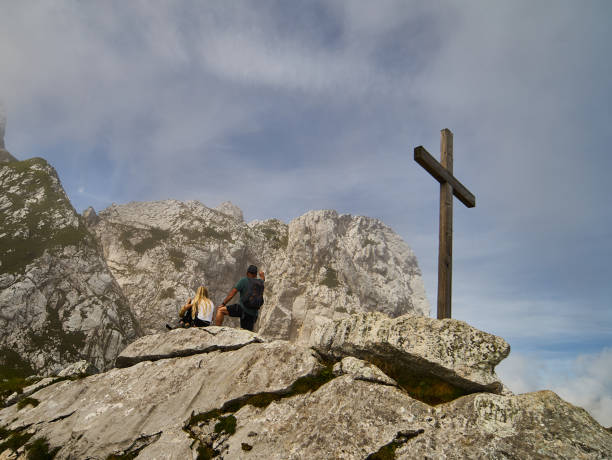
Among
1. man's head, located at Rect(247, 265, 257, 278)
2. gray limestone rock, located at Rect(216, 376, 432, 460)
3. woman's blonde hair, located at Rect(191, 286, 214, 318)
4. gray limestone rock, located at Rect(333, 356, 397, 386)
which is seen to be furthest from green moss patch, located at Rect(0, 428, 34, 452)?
gray limestone rock, located at Rect(333, 356, 397, 386)

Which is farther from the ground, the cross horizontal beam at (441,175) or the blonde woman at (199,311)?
the cross horizontal beam at (441,175)

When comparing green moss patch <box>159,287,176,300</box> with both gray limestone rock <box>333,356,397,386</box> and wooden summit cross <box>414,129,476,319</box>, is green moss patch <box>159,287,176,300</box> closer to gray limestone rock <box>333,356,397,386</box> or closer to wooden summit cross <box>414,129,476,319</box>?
wooden summit cross <box>414,129,476,319</box>

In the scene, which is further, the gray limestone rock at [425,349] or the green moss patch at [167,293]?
the green moss patch at [167,293]

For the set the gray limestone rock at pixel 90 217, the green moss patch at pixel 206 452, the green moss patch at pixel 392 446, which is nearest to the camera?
the green moss patch at pixel 392 446

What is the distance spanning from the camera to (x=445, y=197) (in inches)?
442

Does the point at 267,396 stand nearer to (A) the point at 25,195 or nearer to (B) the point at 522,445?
(B) the point at 522,445

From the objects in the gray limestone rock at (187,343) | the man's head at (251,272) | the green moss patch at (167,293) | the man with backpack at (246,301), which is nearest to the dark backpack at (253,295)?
the man with backpack at (246,301)

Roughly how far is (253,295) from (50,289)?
13773cm

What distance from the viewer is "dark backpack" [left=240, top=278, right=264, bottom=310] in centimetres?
1334

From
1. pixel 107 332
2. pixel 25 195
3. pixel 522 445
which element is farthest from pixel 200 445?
pixel 25 195

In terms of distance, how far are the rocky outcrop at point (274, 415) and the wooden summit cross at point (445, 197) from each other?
2.93 metres

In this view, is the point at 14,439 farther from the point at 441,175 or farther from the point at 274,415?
the point at 441,175

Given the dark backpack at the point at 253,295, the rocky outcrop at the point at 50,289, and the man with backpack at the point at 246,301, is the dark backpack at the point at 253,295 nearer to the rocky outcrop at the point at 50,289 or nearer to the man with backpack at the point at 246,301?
the man with backpack at the point at 246,301

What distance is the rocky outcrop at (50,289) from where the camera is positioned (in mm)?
105000
